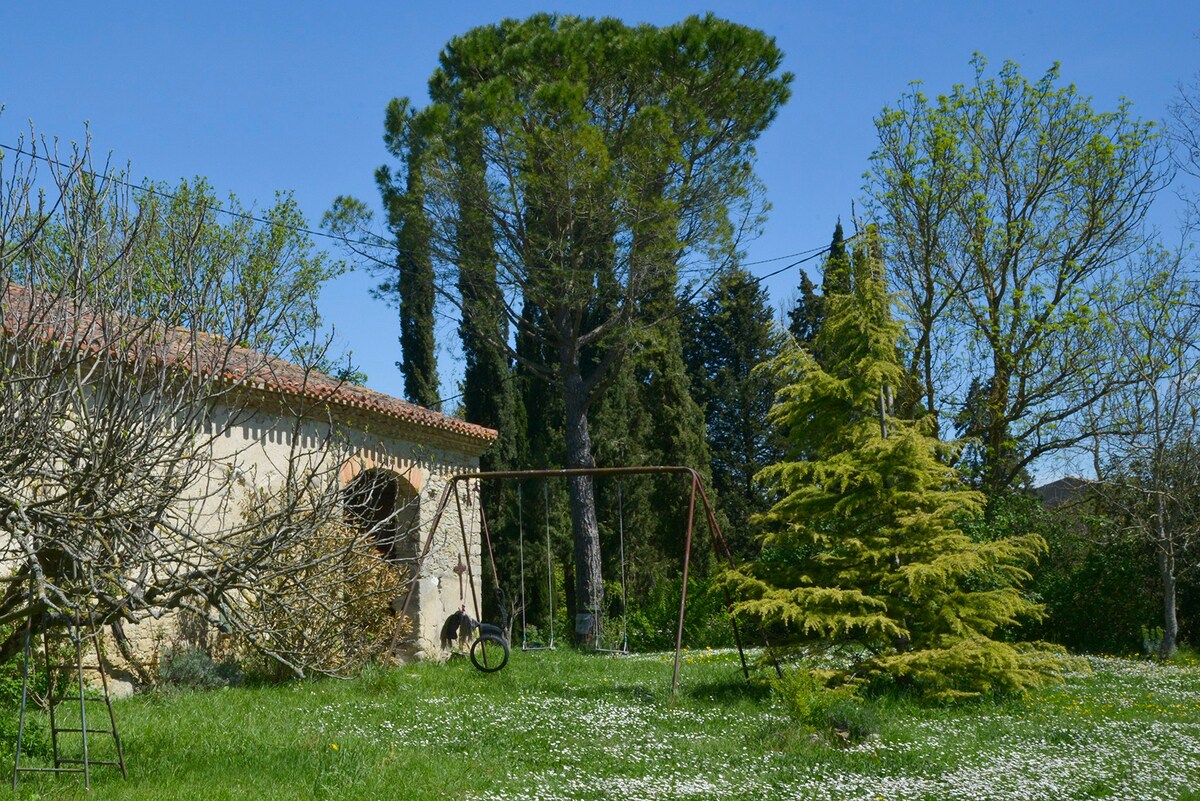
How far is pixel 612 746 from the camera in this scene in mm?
8352

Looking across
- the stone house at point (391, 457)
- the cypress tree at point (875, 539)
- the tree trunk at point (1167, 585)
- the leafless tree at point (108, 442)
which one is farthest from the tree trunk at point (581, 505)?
the leafless tree at point (108, 442)

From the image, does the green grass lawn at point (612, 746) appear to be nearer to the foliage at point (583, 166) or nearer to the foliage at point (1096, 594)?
the foliage at point (1096, 594)

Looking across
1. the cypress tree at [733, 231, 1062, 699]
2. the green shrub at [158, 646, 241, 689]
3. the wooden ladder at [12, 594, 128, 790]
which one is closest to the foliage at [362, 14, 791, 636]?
the cypress tree at [733, 231, 1062, 699]

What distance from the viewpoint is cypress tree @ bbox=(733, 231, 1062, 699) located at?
10.5 m

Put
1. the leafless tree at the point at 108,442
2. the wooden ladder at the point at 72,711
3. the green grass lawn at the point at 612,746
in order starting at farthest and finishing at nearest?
1. the green grass lawn at the point at 612,746
2. the wooden ladder at the point at 72,711
3. the leafless tree at the point at 108,442

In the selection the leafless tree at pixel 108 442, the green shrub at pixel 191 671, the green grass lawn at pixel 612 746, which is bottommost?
the green grass lawn at pixel 612 746

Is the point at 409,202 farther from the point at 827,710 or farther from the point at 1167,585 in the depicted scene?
the point at 1167,585

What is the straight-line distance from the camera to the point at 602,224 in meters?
18.4

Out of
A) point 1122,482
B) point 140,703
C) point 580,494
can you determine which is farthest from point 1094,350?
Result: point 140,703

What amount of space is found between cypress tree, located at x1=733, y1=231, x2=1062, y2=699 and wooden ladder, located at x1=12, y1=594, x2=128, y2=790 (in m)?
6.29

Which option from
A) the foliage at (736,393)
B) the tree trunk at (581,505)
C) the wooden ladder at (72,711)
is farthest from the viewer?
the foliage at (736,393)

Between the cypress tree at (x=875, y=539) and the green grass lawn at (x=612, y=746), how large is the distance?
1.86ft

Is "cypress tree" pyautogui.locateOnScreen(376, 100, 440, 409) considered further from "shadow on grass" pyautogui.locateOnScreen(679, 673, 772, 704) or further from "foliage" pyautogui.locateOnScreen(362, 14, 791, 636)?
"shadow on grass" pyautogui.locateOnScreen(679, 673, 772, 704)

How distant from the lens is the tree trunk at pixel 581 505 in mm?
18859
